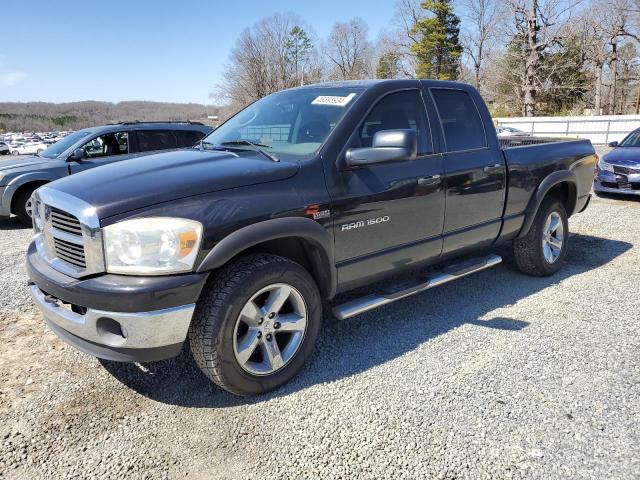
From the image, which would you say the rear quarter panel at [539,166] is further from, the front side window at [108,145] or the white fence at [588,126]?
the white fence at [588,126]

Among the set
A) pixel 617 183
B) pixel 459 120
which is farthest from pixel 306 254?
pixel 617 183

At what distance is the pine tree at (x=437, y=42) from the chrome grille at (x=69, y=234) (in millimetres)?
50890

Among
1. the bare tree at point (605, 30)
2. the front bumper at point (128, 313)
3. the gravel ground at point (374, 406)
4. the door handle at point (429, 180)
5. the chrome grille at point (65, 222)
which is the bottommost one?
the gravel ground at point (374, 406)

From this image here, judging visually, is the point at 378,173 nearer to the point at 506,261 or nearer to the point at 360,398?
the point at 360,398

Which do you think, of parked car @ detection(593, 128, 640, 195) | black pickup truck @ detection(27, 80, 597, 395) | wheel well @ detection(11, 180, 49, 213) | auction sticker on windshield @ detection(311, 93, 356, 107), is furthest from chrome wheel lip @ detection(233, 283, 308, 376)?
parked car @ detection(593, 128, 640, 195)

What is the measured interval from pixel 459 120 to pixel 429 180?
84 cm

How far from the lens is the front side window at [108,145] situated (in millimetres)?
8219

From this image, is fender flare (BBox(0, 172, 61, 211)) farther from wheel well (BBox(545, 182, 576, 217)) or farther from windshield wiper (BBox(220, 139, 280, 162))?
wheel well (BBox(545, 182, 576, 217))

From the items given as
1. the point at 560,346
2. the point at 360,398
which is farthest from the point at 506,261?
the point at 360,398

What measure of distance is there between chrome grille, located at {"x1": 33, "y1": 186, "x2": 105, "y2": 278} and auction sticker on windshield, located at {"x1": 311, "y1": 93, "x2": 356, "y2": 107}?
1.82 meters

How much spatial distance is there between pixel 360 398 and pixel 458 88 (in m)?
2.86

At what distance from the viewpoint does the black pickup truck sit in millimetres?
2467

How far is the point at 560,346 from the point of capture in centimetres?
347

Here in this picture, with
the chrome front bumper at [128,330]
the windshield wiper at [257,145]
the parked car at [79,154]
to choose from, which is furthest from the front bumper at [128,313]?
the parked car at [79,154]
